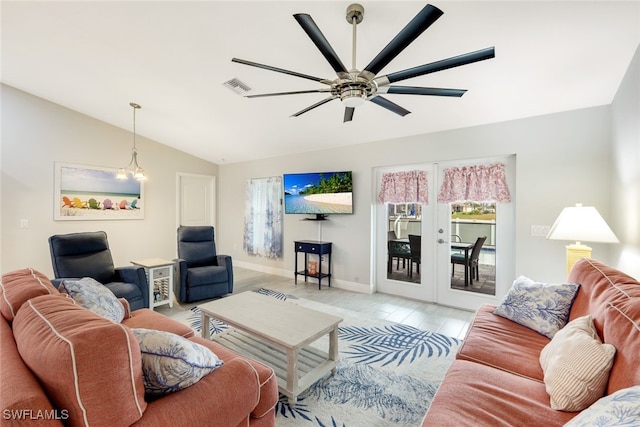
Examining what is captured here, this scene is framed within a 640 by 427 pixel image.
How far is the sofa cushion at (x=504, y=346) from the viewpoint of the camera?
155cm

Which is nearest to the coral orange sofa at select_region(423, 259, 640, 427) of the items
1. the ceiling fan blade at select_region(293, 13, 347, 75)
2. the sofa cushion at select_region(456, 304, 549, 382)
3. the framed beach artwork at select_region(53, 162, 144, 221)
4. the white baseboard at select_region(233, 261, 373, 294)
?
the sofa cushion at select_region(456, 304, 549, 382)

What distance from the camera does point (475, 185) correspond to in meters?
3.58

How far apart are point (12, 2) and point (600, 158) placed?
5.56 metres

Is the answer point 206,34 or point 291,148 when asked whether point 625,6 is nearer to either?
point 206,34

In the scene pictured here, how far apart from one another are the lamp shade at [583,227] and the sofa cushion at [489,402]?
1528mm

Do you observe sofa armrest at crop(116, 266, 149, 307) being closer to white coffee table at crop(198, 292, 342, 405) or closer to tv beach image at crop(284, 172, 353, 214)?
white coffee table at crop(198, 292, 342, 405)

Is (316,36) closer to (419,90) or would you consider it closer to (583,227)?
(419,90)

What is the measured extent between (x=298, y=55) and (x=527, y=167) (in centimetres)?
275

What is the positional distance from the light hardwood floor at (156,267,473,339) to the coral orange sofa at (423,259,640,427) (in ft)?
4.31

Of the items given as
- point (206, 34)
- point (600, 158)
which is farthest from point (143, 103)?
point (600, 158)

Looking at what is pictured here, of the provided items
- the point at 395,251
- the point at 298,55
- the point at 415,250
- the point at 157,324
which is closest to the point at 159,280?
the point at 157,324

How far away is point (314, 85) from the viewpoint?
3.01 meters

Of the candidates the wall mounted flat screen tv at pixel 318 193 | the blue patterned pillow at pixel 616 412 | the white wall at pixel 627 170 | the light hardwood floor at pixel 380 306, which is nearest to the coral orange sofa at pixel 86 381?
the blue patterned pillow at pixel 616 412

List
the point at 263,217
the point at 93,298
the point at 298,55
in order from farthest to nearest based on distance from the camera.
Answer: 1. the point at 263,217
2. the point at 298,55
3. the point at 93,298
